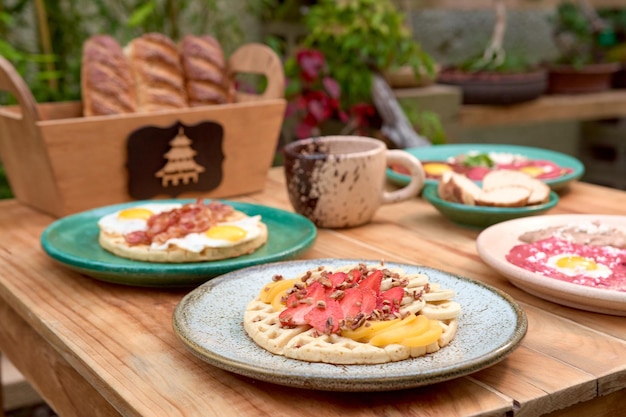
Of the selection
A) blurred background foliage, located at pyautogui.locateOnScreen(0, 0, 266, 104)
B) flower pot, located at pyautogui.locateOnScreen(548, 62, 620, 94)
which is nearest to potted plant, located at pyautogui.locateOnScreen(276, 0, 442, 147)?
blurred background foliage, located at pyautogui.locateOnScreen(0, 0, 266, 104)

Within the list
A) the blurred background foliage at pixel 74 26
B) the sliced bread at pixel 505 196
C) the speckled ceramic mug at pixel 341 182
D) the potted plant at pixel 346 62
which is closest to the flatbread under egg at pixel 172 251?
the speckled ceramic mug at pixel 341 182

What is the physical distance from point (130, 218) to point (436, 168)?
2.24ft

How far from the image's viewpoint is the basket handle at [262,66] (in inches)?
69.3

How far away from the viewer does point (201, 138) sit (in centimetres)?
163

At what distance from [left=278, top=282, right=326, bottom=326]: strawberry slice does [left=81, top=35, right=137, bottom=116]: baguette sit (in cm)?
90

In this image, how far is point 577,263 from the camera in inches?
42.6

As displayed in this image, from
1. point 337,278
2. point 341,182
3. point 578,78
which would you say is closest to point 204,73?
point 341,182

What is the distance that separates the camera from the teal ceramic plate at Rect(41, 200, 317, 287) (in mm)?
1096

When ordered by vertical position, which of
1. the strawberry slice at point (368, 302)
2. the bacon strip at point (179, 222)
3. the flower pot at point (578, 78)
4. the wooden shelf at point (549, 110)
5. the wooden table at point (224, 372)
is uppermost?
the strawberry slice at point (368, 302)

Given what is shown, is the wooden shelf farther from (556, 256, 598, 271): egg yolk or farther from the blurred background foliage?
(556, 256, 598, 271): egg yolk

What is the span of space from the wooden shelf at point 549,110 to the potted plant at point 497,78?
0.15 feet

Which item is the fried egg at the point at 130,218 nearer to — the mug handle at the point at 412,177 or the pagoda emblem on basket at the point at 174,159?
the pagoda emblem on basket at the point at 174,159

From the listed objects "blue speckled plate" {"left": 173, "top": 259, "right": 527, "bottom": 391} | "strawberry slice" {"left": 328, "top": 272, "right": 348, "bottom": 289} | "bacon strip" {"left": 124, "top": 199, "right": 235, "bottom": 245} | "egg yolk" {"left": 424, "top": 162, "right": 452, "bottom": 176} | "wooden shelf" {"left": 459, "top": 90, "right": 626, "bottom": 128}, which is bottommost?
"wooden shelf" {"left": 459, "top": 90, "right": 626, "bottom": 128}

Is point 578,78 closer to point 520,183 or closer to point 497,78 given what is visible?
point 497,78
